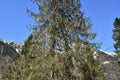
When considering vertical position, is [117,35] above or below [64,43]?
above

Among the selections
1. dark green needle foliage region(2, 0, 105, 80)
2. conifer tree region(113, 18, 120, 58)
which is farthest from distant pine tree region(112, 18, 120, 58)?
dark green needle foliage region(2, 0, 105, 80)

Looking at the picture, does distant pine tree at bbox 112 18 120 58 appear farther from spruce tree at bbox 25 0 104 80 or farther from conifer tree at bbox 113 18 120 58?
spruce tree at bbox 25 0 104 80

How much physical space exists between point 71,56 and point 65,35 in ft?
5.13

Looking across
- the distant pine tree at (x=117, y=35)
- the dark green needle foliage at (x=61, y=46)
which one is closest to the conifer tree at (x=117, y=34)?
the distant pine tree at (x=117, y=35)

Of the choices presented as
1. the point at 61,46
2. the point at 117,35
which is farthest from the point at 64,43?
the point at 117,35

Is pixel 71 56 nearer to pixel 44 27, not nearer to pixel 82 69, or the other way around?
pixel 82 69

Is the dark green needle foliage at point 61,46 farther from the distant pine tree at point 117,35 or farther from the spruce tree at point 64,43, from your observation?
the distant pine tree at point 117,35

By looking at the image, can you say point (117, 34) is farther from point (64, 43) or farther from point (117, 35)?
point (64, 43)

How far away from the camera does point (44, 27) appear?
80.3ft

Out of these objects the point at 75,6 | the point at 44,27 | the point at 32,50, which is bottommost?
the point at 32,50

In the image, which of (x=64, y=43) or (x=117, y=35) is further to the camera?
(x=117, y=35)

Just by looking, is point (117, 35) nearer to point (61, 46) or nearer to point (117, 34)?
point (117, 34)

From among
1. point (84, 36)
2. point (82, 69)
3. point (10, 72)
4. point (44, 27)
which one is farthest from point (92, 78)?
point (10, 72)

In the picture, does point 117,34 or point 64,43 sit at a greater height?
point 117,34
